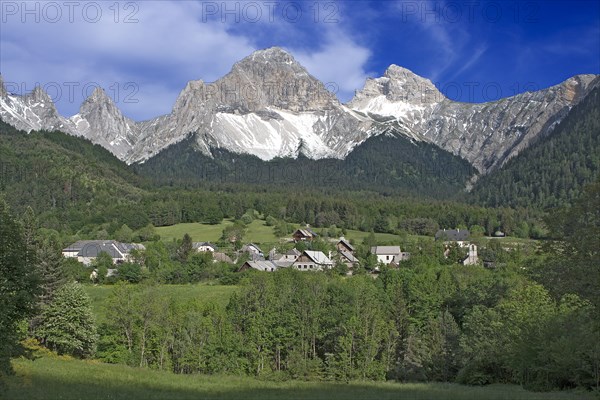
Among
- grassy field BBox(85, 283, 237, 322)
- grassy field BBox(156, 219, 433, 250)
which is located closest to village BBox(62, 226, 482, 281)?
grassy field BBox(156, 219, 433, 250)

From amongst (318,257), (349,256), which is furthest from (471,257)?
(318,257)

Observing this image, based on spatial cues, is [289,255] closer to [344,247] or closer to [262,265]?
[344,247]

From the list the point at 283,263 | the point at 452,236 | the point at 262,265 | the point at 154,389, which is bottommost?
the point at 154,389

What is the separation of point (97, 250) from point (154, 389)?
101 metres

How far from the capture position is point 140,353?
5891 centimetres

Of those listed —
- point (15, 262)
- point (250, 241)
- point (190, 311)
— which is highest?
point (250, 241)

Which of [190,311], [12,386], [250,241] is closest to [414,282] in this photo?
[190,311]

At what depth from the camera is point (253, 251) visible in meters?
127

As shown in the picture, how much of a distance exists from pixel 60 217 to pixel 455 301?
129399 millimetres

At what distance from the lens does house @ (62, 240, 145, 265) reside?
119 metres

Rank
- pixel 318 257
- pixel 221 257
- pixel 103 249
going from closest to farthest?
1. pixel 221 257
2. pixel 318 257
3. pixel 103 249

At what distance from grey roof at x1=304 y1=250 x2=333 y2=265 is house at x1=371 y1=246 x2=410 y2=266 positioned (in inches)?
424

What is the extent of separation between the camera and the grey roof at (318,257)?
121m

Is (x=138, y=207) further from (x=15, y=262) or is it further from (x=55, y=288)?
(x=15, y=262)
